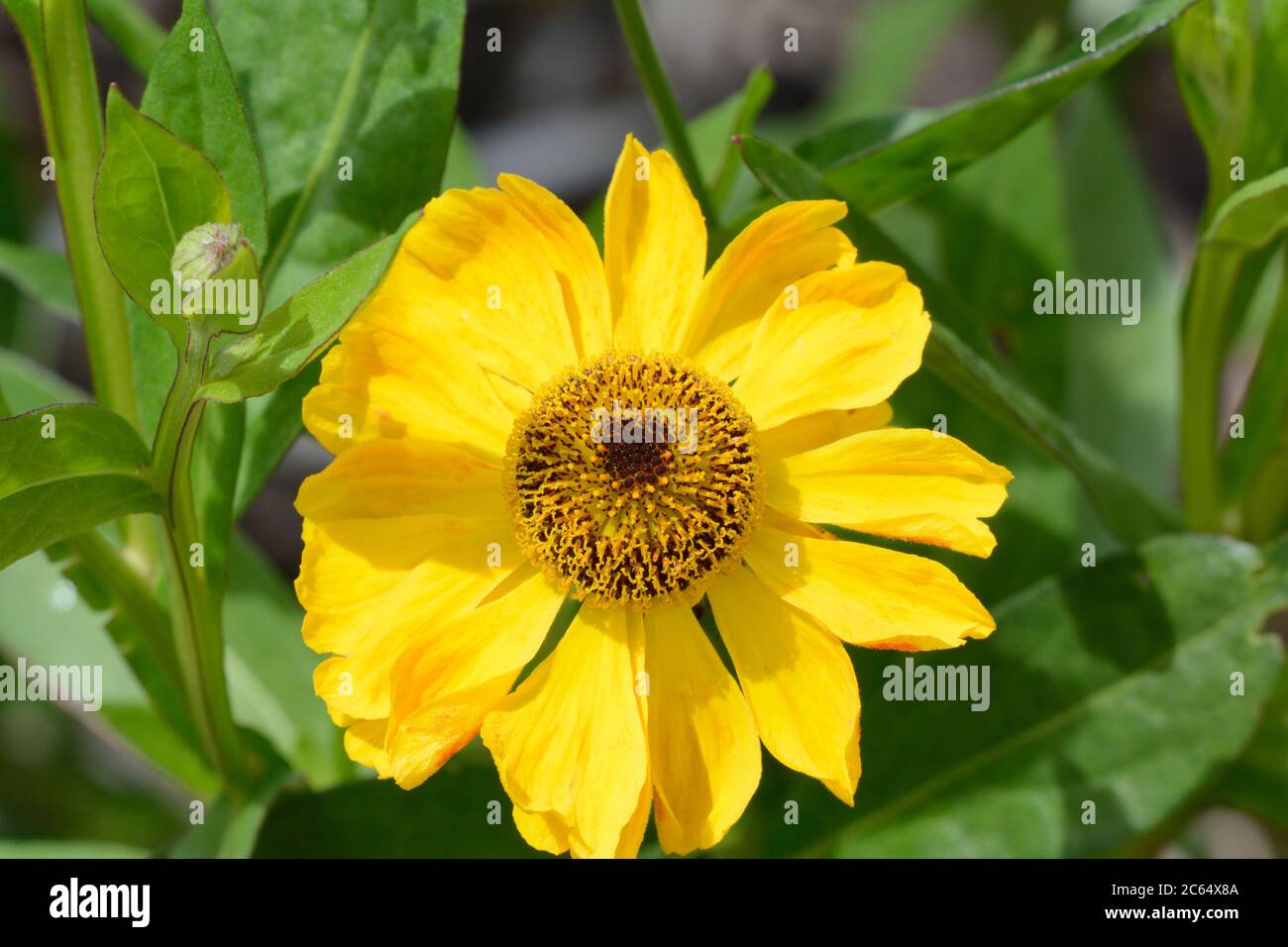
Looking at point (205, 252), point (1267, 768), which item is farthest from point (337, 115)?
point (1267, 768)

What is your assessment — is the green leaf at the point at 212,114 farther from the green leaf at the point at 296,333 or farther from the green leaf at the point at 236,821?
the green leaf at the point at 236,821

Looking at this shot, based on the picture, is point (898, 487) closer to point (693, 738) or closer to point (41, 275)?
point (693, 738)

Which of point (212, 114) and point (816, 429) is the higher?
point (212, 114)

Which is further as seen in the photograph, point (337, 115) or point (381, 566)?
point (337, 115)

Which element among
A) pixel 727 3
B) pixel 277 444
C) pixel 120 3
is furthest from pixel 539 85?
pixel 277 444

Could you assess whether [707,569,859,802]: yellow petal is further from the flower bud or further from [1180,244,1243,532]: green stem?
[1180,244,1243,532]: green stem

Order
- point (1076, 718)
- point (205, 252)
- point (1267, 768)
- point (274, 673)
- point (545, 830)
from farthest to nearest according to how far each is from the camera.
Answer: point (274, 673)
point (1267, 768)
point (1076, 718)
point (545, 830)
point (205, 252)

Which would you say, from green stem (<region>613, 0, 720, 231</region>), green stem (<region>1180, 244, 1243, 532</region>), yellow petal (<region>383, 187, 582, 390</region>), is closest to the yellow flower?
yellow petal (<region>383, 187, 582, 390</region>)
